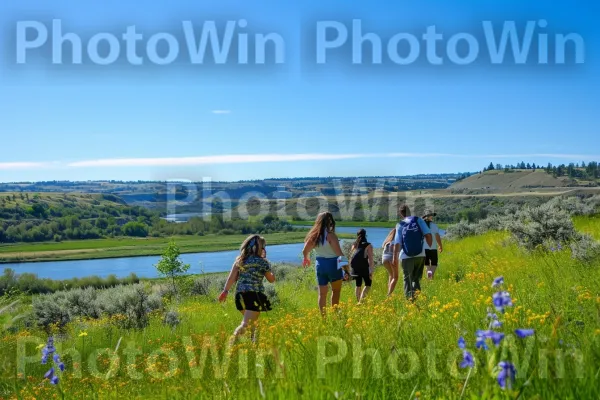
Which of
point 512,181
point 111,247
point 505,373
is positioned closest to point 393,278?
point 505,373

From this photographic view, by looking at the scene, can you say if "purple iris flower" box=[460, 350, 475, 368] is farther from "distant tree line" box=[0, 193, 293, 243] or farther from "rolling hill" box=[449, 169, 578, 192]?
"distant tree line" box=[0, 193, 293, 243]

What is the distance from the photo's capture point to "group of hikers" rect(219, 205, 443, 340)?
30.5 ft

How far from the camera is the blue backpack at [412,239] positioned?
450 inches

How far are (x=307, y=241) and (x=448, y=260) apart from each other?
9.10m

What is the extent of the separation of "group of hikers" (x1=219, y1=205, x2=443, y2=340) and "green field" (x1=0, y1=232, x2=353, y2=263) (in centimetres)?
6333

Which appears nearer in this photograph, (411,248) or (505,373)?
(505,373)

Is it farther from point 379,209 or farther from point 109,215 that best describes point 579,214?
point 109,215

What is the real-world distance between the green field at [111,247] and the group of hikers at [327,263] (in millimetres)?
63332

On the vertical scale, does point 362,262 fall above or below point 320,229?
below

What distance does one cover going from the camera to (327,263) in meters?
10.5

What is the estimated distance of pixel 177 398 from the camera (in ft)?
16.8

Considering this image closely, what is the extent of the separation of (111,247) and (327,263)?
107557mm

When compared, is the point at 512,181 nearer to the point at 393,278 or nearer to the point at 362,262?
the point at 393,278

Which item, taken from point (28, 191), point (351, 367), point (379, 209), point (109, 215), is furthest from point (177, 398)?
point (28, 191)
